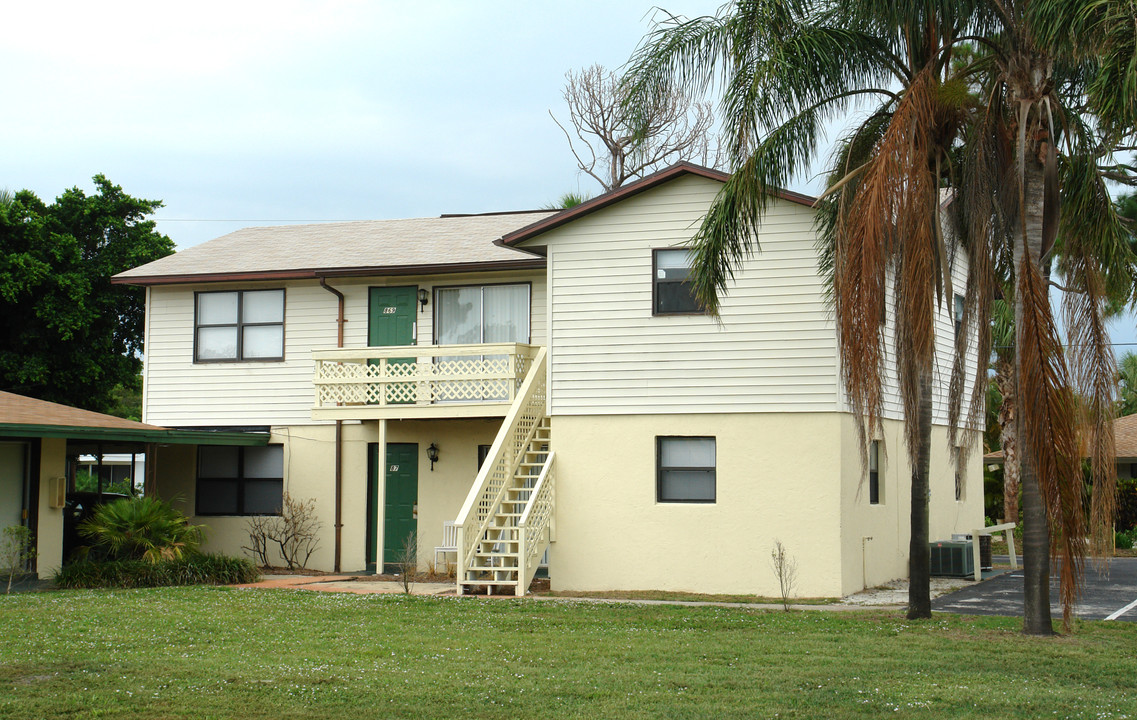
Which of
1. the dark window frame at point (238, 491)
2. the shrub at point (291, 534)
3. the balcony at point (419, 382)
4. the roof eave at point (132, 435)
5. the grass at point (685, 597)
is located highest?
the balcony at point (419, 382)

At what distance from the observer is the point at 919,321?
12.0m

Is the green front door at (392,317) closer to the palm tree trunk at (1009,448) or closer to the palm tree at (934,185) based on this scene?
the palm tree at (934,185)

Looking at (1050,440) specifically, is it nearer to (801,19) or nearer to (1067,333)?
(1067,333)

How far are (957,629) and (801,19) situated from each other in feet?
24.2

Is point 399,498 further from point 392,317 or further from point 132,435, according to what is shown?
point 132,435

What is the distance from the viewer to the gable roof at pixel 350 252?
20.6m

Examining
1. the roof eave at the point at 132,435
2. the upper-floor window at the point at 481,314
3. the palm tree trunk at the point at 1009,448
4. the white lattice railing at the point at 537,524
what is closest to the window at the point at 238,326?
the roof eave at the point at 132,435

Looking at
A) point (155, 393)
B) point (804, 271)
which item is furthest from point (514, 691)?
point (155, 393)

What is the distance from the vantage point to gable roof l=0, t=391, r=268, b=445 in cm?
1717

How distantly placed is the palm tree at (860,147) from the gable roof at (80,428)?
386 inches

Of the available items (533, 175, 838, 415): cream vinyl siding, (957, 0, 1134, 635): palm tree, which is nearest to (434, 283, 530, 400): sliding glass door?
(533, 175, 838, 415): cream vinyl siding

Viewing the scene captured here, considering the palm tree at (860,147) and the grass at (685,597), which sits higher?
the palm tree at (860,147)

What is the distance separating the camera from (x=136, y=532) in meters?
18.8

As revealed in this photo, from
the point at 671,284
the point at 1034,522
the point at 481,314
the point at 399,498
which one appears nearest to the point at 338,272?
the point at 481,314
